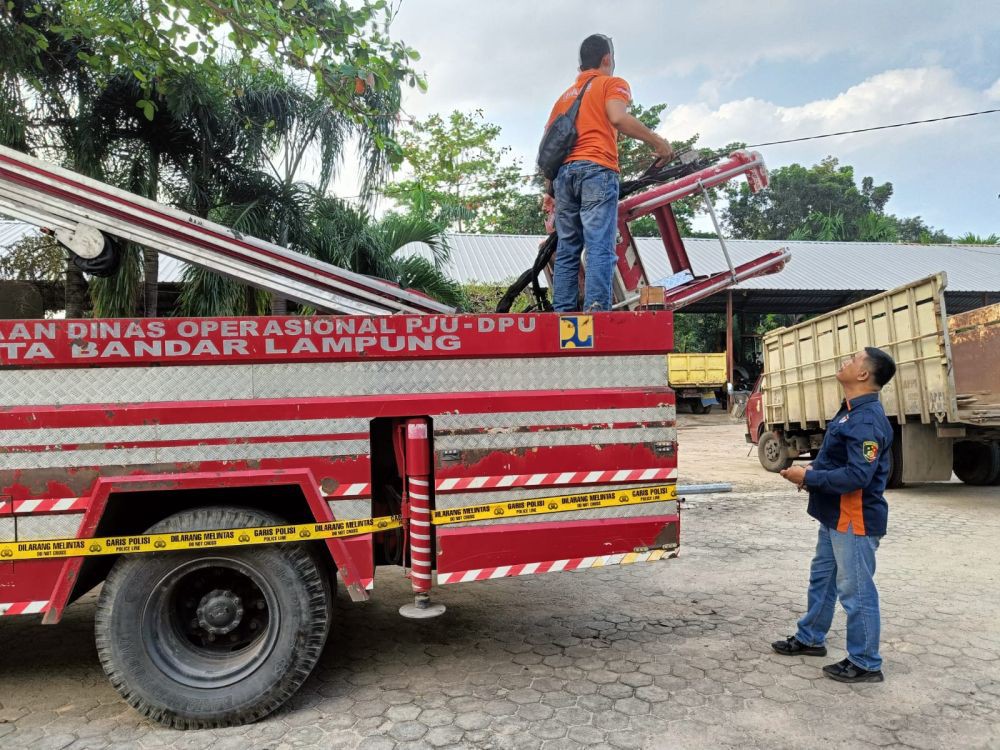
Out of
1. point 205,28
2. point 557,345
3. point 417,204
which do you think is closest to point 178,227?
point 557,345

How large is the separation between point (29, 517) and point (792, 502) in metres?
7.81

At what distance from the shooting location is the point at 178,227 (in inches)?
140

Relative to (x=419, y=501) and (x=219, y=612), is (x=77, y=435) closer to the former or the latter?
(x=219, y=612)

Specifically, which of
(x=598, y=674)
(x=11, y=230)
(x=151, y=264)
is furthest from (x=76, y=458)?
(x=11, y=230)

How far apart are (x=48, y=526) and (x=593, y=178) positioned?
3250mm

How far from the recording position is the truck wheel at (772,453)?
36.3 feet

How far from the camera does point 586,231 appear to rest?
13.0ft

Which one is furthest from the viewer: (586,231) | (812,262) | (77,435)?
(812,262)

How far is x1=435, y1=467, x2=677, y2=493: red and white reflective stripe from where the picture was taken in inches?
127

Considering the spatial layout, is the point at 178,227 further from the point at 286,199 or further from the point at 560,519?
the point at 286,199

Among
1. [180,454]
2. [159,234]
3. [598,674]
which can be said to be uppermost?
[159,234]

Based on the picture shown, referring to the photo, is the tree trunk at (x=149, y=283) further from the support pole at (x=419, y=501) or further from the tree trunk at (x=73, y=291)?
the support pole at (x=419, y=501)

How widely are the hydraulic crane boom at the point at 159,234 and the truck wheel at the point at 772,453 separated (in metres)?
8.92

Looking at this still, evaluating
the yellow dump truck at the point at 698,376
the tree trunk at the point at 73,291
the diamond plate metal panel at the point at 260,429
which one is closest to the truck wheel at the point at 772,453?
the diamond plate metal panel at the point at 260,429
